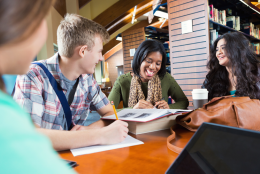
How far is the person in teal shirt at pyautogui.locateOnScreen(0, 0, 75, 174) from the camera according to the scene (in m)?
0.17

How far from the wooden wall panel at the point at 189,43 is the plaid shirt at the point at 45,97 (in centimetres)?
271

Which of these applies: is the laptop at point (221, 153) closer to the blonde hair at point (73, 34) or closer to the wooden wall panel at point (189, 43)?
the blonde hair at point (73, 34)

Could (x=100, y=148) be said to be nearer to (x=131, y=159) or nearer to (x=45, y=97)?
(x=131, y=159)

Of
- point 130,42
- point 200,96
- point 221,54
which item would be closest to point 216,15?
point 221,54

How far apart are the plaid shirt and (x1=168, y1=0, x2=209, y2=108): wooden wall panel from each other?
2.71 meters

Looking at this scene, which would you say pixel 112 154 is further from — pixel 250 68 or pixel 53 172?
pixel 250 68

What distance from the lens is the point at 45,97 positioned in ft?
3.73

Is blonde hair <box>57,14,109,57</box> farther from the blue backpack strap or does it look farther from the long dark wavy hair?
the long dark wavy hair

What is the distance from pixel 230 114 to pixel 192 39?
10.1 feet

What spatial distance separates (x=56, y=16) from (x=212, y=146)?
6269 millimetres

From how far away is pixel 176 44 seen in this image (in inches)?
155

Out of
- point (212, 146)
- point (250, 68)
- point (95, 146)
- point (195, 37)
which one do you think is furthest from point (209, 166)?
point (195, 37)

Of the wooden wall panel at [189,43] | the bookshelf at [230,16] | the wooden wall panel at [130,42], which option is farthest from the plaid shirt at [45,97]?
the wooden wall panel at [130,42]

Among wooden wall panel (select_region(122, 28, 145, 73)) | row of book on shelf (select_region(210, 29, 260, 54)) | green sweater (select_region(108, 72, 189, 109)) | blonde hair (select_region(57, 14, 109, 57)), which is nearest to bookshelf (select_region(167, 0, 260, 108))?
row of book on shelf (select_region(210, 29, 260, 54))
